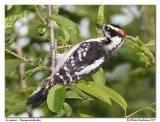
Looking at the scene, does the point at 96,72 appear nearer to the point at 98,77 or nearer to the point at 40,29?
the point at 98,77

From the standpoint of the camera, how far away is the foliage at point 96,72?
10.3 ft

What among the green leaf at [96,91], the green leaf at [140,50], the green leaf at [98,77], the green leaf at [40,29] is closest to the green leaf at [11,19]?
the green leaf at [40,29]

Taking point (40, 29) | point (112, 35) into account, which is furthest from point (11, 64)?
point (112, 35)

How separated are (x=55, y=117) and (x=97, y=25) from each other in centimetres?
136

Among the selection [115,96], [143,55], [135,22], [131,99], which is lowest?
[131,99]

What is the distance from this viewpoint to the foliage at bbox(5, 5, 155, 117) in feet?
10.3

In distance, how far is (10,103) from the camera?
3902mm

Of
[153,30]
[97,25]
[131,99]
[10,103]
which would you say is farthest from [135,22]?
[10,103]

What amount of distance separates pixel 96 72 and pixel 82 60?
257mm

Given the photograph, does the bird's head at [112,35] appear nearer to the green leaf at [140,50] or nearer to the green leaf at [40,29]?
the green leaf at [140,50]

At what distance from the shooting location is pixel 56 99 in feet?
8.64

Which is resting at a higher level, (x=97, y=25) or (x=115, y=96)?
(x=97, y=25)

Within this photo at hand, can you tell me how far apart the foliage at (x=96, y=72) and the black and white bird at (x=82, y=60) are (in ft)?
0.33
